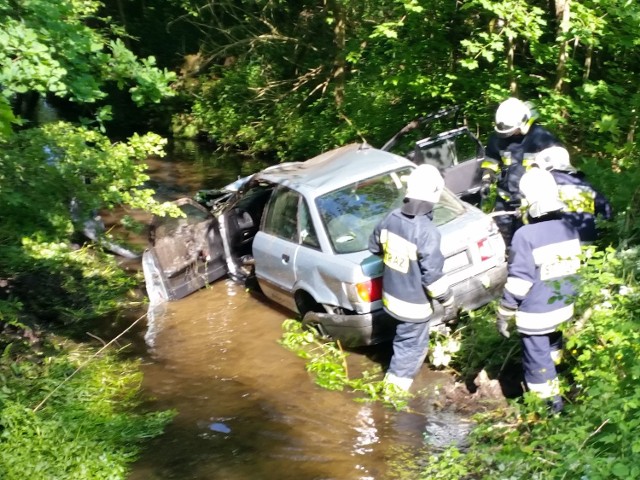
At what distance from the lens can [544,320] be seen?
484 cm

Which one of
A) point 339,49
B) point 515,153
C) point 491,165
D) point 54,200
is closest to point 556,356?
point 515,153

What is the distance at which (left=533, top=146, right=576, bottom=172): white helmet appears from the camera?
19.7 feet

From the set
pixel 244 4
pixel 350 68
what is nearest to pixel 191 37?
pixel 244 4

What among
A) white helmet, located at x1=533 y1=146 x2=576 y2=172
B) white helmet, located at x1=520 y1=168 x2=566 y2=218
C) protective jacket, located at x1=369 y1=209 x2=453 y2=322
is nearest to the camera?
white helmet, located at x1=520 y1=168 x2=566 y2=218

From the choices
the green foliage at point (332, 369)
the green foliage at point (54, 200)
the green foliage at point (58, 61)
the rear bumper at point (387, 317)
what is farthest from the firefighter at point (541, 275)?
the green foliage at point (54, 200)

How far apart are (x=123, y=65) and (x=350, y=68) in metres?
9.17

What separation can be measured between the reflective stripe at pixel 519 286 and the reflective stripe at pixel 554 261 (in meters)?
0.11

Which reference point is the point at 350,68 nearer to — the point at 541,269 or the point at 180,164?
the point at 180,164

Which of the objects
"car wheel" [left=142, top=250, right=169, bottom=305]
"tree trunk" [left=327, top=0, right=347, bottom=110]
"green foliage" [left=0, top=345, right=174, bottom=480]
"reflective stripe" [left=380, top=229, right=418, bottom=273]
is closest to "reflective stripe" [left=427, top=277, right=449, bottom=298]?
"reflective stripe" [left=380, top=229, right=418, bottom=273]

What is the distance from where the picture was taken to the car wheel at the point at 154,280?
821cm

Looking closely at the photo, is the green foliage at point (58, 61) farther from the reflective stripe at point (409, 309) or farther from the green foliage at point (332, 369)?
the reflective stripe at point (409, 309)

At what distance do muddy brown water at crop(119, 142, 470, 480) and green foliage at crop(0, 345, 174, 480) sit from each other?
18cm

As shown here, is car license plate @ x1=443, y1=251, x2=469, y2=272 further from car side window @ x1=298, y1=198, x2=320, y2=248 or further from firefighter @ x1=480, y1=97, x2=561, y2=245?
car side window @ x1=298, y1=198, x2=320, y2=248

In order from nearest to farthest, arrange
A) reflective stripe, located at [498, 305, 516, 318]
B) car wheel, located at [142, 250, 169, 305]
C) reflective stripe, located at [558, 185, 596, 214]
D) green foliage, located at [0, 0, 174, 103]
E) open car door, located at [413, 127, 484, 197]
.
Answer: reflective stripe, located at [498, 305, 516, 318] → green foliage, located at [0, 0, 174, 103] → reflective stripe, located at [558, 185, 596, 214] → open car door, located at [413, 127, 484, 197] → car wheel, located at [142, 250, 169, 305]
